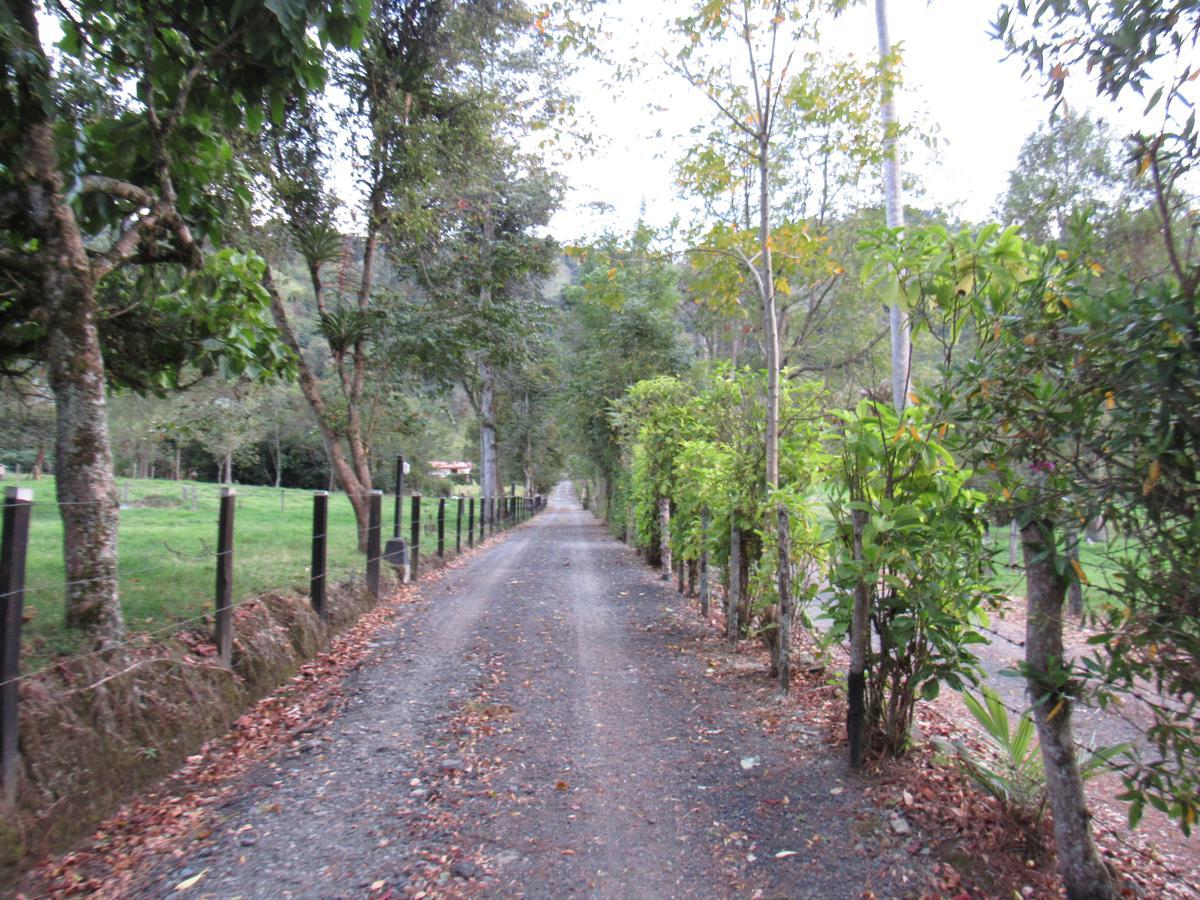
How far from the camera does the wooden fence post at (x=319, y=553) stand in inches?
283

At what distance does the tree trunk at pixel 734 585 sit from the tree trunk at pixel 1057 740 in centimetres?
437

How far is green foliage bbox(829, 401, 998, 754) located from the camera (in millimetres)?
3480

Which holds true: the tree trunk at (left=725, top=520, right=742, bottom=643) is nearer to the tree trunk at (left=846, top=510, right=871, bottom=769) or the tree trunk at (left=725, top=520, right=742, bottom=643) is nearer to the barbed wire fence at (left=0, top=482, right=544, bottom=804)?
the tree trunk at (left=846, top=510, right=871, bottom=769)

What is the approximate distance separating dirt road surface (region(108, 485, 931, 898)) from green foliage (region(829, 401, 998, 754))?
0.59m

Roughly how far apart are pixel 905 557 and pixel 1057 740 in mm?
963

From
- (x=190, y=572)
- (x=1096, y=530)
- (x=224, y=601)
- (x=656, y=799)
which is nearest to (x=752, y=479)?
(x=656, y=799)

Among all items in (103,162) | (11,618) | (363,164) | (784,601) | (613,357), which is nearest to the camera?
(11,618)

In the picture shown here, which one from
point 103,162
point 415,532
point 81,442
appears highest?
point 103,162

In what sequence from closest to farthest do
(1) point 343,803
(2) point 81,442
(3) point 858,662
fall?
1. (1) point 343,803
2. (3) point 858,662
3. (2) point 81,442

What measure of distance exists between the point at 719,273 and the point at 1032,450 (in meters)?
4.87

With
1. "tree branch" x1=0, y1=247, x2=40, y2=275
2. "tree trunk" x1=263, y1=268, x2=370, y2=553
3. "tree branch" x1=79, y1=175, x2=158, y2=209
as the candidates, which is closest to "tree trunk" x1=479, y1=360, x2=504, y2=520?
"tree trunk" x1=263, y1=268, x2=370, y2=553

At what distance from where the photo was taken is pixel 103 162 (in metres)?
5.48

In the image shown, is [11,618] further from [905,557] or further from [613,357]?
[613,357]

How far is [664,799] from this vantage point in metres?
4.02
